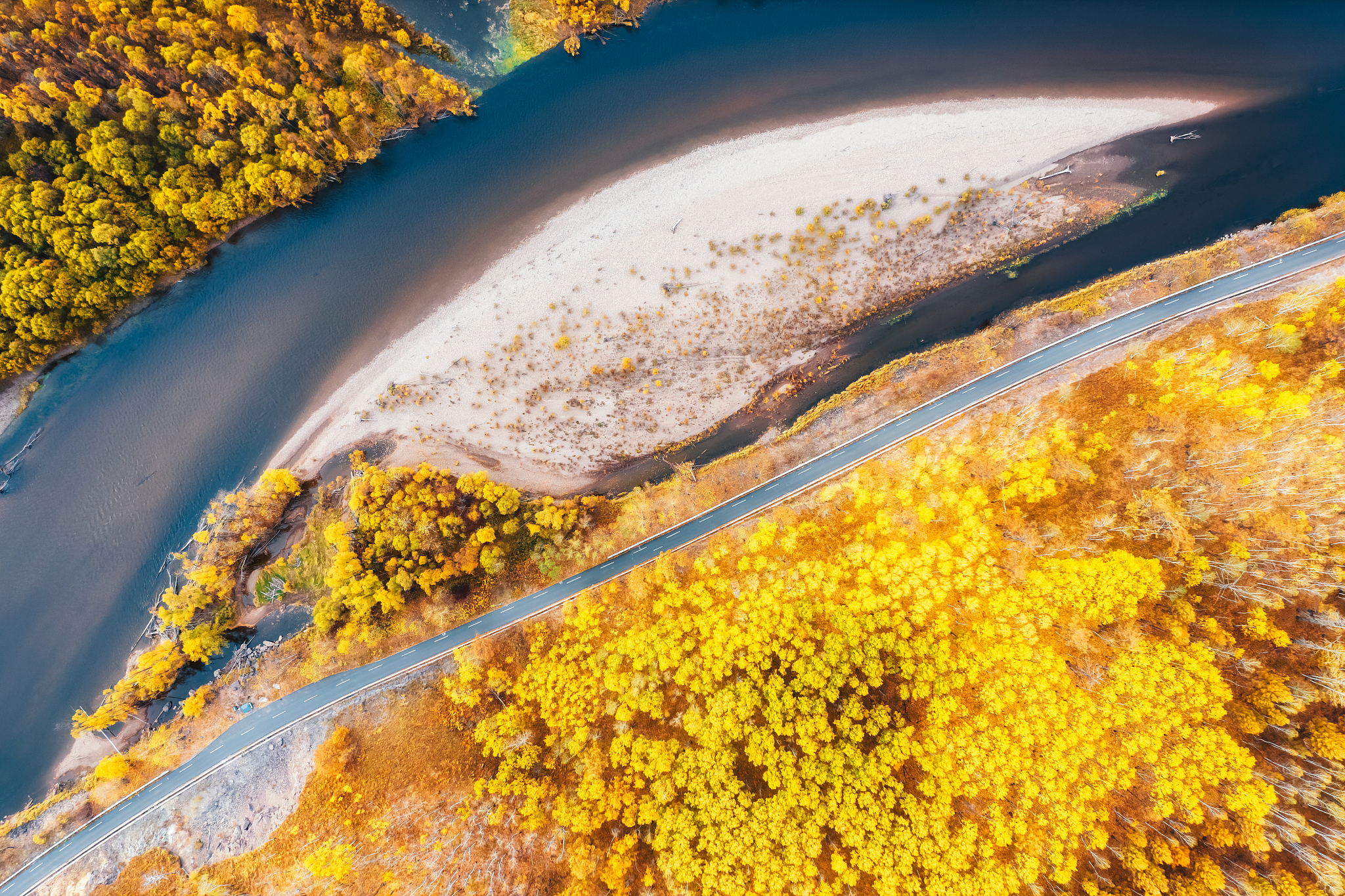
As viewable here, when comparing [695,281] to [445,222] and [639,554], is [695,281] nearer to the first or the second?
[639,554]

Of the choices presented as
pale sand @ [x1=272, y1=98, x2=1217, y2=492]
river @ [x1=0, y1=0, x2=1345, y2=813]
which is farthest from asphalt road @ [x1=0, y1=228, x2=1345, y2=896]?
pale sand @ [x1=272, y1=98, x2=1217, y2=492]

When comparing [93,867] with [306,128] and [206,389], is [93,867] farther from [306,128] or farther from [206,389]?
[306,128]

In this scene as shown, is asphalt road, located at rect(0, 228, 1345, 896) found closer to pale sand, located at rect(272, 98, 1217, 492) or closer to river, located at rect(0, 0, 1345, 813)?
river, located at rect(0, 0, 1345, 813)

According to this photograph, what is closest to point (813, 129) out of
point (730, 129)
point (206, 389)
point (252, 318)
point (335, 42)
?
point (730, 129)

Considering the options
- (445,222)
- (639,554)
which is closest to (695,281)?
(639,554)

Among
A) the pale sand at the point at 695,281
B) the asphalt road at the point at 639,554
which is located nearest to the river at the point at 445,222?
the pale sand at the point at 695,281

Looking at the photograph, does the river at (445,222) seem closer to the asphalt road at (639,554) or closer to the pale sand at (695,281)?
the pale sand at (695,281)

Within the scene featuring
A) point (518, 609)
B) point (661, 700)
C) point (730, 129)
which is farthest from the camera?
point (730, 129)
